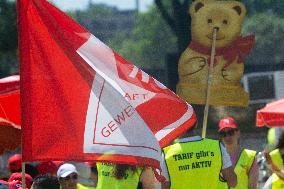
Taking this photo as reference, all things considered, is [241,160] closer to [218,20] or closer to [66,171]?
[66,171]

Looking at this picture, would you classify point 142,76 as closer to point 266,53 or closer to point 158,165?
point 158,165

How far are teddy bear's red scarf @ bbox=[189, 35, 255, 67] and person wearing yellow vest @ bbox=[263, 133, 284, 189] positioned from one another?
1513 mm

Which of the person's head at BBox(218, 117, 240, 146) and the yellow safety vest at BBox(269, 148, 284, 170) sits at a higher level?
the person's head at BBox(218, 117, 240, 146)

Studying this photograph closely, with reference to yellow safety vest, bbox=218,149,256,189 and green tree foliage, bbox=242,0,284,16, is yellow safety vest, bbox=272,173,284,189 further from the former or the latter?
green tree foliage, bbox=242,0,284,16

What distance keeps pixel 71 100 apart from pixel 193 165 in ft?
5.38

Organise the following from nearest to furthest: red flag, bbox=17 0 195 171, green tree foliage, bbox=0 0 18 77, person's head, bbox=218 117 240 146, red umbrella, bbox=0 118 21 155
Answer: red flag, bbox=17 0 195 171
red umbrella, bbox=0 118 21 155
person's head, bbox=218 117 240 146
green tree foliage, bbox=0 0 18 77

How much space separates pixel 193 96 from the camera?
9961mm

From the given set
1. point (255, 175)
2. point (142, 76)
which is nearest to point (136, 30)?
point (255, 175)

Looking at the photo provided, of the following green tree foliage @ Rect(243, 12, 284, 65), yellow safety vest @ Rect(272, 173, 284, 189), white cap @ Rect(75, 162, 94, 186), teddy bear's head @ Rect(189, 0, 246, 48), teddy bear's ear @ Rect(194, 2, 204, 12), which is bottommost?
white cap @ Rect(75, 162, 94, 186)

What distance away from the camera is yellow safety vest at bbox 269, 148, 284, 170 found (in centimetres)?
880

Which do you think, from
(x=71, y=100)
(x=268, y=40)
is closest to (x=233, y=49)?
(x=71, y=100)

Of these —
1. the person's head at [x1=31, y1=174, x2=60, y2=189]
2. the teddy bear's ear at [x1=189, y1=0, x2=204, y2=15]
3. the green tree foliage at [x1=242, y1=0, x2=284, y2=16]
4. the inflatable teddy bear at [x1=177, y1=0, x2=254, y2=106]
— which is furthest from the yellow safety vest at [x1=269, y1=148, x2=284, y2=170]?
the green tree foliage at [x1=242, y1=0, x2=284, y2=16]

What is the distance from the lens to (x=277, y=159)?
29.2 feet

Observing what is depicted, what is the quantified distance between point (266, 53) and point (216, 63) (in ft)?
27.1
